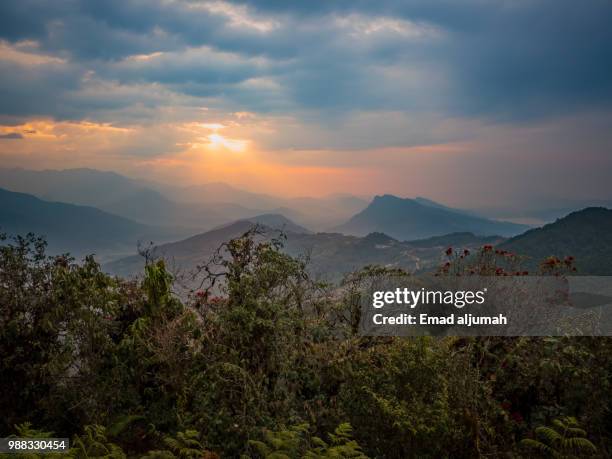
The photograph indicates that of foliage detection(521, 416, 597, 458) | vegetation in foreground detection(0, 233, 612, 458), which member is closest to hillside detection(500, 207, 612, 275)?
vegetation in foreground detection(0, 233, 612, 458)

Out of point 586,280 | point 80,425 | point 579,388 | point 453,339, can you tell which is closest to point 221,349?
point 80,425

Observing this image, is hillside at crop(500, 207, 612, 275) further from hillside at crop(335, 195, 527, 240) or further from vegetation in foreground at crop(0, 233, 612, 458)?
hillside at crop(335, 195, 527, 240)

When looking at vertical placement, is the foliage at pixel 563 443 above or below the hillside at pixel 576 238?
below

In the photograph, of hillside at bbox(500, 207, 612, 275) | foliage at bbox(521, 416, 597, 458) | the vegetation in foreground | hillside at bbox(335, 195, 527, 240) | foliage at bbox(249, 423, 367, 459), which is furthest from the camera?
hillside at bbox(335, 195, 527, 240)

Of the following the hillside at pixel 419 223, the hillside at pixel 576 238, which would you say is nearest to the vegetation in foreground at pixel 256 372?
the hillside at pixel 576 238

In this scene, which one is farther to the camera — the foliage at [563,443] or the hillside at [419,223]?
the hillside at [419,223]

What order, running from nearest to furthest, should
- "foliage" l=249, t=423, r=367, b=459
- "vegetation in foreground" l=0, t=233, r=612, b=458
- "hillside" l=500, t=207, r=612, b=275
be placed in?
"foliage" l=249, t=423, r=367, b=459 < "vegetation in foreground" l=0, t=233, r=612, b=458 < "hillside" l=500, t=207, r=612, b=275

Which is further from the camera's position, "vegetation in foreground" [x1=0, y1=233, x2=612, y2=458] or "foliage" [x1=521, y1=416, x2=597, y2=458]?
"vegetation in foreground" [x1=0, y1=233, x2=612, y2=458]

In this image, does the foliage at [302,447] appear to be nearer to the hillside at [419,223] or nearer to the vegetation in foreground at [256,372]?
the vegetation in foreground at [256,372]
